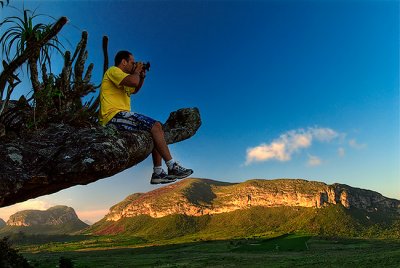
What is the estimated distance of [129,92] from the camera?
754cm

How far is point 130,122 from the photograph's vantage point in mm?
7305

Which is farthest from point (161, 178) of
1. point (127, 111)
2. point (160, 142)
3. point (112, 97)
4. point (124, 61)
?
point (124, 61)

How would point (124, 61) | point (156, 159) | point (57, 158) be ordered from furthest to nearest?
point (156, 159) → point (124, 61) → point (57, 158)

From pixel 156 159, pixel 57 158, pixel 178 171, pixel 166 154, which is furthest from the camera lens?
pixel 156 159

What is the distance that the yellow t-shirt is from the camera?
23.9 feet

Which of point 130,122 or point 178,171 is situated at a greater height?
point 130,122

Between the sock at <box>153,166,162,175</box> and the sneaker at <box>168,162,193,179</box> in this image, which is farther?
the sock at <box>153,166,162,175</box>

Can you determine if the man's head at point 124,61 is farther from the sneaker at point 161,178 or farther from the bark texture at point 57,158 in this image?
the sneaker at point 161,178

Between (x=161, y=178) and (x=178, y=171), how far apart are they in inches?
14.7

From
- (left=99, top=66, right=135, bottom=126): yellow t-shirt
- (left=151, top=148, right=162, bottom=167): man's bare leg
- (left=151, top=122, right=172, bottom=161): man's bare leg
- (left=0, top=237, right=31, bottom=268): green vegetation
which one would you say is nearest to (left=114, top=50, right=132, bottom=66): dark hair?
(left=99, top=66, right=135, bottom=126): yellow t-shirt

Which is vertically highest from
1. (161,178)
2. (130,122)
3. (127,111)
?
(127,111)

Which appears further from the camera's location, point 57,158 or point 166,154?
point 166,154

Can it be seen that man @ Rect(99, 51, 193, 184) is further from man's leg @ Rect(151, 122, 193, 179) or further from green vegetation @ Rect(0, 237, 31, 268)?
green vegetation @ Rect(0, 237, 31, 268)

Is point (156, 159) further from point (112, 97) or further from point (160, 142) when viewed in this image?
point (112, 97)
